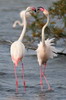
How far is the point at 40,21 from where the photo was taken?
16391mm

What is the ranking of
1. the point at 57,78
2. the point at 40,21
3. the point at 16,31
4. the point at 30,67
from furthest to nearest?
the point at 16,31 < the point at 40,21 < the point at 30,67 < the point at 57,78

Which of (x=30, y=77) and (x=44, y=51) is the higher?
(x=44, y=51)

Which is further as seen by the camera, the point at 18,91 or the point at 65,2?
the point at 65,2

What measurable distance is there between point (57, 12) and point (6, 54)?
2.39 m

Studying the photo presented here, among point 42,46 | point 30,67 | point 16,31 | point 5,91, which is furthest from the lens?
point 16,31

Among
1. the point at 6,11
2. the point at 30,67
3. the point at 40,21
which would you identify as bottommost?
the point at 6,11

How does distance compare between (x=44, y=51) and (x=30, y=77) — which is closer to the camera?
(x=44, y=51)

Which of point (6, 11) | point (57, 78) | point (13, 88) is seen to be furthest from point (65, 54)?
point (6, 11)

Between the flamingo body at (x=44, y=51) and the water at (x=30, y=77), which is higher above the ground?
the flamingo body at (x=44, y=51)

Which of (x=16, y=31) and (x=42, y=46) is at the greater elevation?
(x=42, y=46)

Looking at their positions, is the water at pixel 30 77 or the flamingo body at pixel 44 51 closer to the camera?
the water at pixel 30 77

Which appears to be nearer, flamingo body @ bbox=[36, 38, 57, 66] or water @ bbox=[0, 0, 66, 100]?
water @ bbox=[0, 0, 66, 100]

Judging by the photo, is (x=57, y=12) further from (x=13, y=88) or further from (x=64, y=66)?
(x=13, y=88)

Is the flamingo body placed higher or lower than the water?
higher
